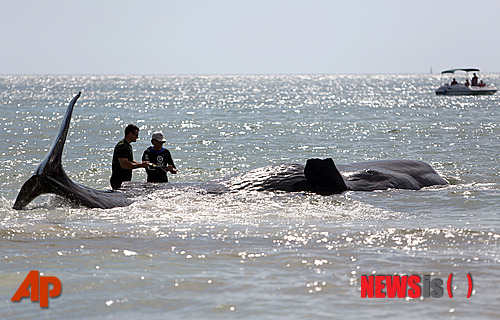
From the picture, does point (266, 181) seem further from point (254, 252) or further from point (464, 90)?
point (464, 90)

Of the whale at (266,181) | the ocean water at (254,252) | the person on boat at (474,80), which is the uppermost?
the person on boat at (474,80)

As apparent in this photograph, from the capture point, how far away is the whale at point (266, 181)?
7742 millimetres

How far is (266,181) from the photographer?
9.64m

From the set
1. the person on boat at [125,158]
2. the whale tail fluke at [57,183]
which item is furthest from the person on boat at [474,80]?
the whale tail fluke at [57,183]

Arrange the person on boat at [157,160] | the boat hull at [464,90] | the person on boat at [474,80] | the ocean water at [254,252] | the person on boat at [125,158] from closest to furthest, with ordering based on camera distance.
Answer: the ocean water at [254,252] → the person on boat at [125,158] → the person on boat at [157,160] → the boat hull at [464,90] → the person on boat at [474,80]

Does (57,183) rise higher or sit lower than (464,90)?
lower

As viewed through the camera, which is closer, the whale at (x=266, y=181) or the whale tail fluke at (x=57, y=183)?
the whale tail fluke at (x=57, y=183)

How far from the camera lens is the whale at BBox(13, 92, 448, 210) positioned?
7742mm

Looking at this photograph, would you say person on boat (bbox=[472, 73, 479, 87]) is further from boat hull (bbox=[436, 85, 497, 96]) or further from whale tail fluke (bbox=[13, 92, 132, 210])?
whale tail fluke (bbox=[13, 92, 132, 210])

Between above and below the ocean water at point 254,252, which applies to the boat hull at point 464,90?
above

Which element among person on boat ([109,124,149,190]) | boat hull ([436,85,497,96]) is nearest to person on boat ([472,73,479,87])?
boat hull ([436,85,497,96])

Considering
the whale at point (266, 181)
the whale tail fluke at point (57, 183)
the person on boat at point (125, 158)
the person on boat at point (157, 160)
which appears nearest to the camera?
the whale tail fluke at point (57, 183)

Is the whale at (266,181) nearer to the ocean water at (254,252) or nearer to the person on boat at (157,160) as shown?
the ocean water at (254,252)

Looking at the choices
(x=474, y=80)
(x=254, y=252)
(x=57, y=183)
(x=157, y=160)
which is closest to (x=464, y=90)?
(x=474, y=80)
